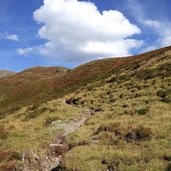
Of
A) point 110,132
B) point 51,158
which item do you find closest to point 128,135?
point 110,132

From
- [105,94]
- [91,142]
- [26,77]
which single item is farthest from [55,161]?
[26,77]

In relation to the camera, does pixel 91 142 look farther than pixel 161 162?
Yes

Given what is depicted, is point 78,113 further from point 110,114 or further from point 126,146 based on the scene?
point 126,146

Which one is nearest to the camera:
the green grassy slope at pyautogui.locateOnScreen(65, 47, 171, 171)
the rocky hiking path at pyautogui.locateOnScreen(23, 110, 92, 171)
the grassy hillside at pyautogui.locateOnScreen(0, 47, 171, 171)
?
the green grassy slope at pyautogui.locateOnScreen(65, 47, 171, 171)

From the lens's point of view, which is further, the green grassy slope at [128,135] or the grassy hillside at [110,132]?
the grassy hillside at [110,132]

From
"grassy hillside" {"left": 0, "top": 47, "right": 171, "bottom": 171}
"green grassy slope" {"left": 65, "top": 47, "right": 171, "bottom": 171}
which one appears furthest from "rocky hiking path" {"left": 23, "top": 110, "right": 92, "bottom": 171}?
"green grassy slope" {"left": 65, "top": 47, "right": 171, "bottom": 171}

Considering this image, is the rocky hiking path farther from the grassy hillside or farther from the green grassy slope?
the green grassy slope

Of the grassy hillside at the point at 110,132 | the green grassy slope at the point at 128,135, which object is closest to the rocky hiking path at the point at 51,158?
the grassy hillside at the point at 110,132

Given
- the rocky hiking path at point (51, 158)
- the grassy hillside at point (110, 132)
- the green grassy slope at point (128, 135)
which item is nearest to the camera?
the green grassy slope at point (128, 135)

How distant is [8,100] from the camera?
2704 inches

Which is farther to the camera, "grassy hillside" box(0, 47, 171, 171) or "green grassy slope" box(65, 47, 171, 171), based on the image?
"grassy hillside" box(0, 47, 171, 171)

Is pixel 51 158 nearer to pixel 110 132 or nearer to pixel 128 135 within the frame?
pixel 110 132

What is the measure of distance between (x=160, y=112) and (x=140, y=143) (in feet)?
19.2

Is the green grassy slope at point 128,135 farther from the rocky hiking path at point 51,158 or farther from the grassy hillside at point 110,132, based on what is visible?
the rocky hiking path at point 51,158
